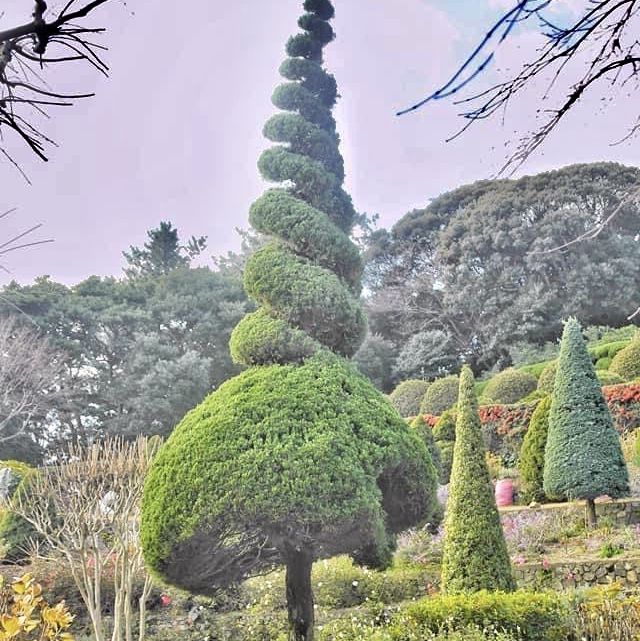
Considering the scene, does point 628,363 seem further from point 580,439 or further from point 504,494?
point 580,439

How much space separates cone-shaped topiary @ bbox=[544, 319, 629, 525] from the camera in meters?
7.77

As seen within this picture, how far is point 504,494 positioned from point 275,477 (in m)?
5.92

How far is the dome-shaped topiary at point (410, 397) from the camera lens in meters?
15.3

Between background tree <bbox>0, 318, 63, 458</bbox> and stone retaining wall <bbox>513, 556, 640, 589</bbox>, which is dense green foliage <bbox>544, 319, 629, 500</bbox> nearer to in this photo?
stone retaining wall <bbox>513, 556, 640, 589</bbox>

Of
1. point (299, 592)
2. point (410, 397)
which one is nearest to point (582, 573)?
point (299, 592)

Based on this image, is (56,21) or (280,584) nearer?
(56,21)

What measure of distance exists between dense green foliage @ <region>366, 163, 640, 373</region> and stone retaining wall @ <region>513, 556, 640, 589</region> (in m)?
11.3

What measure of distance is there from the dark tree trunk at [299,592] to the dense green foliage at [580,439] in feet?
11.9

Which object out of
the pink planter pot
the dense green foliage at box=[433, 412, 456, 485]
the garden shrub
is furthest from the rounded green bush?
the dense green foliage at box=[433, 412, 456, 485]

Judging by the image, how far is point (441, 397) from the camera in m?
14.2

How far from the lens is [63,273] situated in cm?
2120

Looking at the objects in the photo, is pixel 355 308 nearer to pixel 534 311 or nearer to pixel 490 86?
pixel 490 86

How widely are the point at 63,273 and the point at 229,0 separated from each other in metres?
16.3

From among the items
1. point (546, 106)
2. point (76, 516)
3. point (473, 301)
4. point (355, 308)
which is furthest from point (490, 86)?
point (473, 301)
